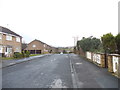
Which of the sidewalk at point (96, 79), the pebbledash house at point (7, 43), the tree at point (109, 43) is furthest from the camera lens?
the pebbledash house at point (7, 43)

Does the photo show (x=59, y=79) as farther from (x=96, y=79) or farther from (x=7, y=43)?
(x=7, y=43)

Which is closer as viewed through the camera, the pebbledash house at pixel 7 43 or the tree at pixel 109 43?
the tree at pixel 109 43

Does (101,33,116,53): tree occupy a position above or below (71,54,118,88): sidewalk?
above

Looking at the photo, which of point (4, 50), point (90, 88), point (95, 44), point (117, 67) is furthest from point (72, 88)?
point (4, 50)

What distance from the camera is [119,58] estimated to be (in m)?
6.89

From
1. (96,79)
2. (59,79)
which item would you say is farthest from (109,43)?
(59,79)

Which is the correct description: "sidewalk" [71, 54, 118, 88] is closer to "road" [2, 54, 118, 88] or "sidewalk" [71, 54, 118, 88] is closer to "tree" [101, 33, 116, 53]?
"road" [2, 54, 118, 88]

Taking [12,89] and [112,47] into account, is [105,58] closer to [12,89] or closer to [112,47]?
[112,47]

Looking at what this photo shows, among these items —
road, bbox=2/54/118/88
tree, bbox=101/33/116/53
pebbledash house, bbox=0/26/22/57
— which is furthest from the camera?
pebbledash house, bbox=0/26/22/57

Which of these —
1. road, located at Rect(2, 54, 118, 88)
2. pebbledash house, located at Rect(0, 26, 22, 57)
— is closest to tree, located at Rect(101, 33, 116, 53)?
road, located at Rect(2, 54, 118, 88)

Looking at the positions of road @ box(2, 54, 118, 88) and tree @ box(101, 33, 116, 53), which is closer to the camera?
road @ box(2, 54, 118, 88)

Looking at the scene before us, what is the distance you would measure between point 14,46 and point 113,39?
2578 cm

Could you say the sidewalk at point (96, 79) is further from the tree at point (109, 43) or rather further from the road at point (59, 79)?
the tree at point (109, 43)

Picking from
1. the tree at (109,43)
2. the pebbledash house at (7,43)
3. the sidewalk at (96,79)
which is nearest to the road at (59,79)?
the sidewalk at (96,79)
